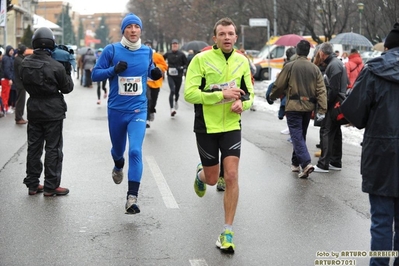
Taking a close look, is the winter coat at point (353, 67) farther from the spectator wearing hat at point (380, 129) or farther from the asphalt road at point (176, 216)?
the spectator wearing hat at point (380, 129)

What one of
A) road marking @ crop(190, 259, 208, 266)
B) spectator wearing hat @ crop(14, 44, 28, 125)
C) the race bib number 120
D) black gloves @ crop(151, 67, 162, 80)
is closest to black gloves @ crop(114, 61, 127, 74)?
the race bib number 120

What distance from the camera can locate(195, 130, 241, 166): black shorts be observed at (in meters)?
6.38

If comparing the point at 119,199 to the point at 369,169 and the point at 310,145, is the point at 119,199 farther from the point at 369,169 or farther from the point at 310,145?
the point at 310,145

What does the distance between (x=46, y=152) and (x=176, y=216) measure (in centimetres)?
202

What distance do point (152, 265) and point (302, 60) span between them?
16.7 feet

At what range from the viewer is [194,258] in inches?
234

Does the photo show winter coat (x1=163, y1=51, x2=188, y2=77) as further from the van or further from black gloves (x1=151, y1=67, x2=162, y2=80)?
the van

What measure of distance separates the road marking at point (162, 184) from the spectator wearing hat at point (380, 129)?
3252mm

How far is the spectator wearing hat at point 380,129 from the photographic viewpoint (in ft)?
16.3

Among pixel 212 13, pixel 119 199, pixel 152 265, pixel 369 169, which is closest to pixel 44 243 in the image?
pixel 152 265

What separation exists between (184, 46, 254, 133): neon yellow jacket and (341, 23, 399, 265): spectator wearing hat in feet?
4.82

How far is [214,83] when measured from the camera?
6.36m

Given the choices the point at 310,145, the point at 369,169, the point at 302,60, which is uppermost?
the point at 302,60

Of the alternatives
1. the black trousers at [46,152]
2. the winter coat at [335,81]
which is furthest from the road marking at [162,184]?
the winter coat at [335,81]
